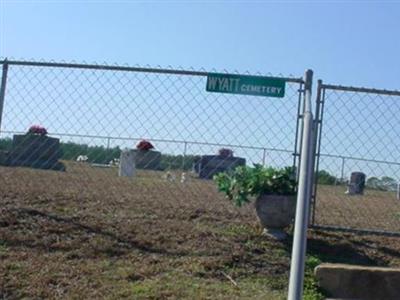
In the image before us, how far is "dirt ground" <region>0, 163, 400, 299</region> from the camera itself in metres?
5.88

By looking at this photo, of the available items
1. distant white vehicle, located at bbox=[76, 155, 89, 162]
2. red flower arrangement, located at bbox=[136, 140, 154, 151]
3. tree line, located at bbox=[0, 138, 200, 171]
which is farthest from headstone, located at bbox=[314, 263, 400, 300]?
distant white vehicle, located at bbox=[76, 155, 89, 162]

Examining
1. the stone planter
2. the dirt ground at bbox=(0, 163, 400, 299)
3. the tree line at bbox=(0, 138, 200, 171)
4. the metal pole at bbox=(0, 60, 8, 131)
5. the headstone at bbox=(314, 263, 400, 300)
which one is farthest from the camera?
the tree line at bbox=(0, 138, 200, 171)

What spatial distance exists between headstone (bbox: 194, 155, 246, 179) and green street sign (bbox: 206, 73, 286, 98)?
1391mm

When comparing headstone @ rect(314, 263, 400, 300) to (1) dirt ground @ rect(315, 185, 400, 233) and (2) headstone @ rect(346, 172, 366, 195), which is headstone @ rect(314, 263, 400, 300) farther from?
(2) headstone @ rect(346, 172, 366, 195)

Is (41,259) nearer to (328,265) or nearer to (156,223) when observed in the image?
(156,223)

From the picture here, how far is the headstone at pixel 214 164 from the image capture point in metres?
9.41

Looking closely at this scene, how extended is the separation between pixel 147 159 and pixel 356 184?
3231 mm

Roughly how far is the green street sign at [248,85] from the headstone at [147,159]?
257 cm

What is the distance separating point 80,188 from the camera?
32.0 feet

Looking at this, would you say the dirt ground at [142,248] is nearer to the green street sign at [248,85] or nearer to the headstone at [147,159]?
the headstone at [147,159]

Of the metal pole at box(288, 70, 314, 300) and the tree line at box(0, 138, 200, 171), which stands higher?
the tree line at box(0, 138, 200, 171)

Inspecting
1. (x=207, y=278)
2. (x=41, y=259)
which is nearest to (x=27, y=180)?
(x=41, y=259)

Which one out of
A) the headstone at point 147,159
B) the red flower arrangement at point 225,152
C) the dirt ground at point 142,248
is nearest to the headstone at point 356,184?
the red flower arrangement at point 225,152

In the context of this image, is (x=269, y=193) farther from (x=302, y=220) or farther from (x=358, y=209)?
(x=358, y=209)
